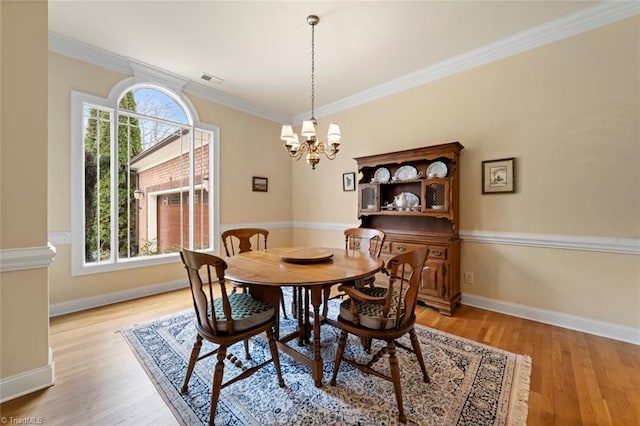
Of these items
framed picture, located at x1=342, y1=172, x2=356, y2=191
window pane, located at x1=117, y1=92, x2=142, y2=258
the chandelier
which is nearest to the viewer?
the chandelier

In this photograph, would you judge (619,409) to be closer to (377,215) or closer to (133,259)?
(377,215)

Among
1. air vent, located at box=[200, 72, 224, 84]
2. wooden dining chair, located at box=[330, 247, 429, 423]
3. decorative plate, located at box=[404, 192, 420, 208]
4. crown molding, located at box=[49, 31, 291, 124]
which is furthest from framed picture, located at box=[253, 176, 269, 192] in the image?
wooden dining chair, located at box=[330, 247, 429, 423]

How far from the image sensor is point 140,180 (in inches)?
140

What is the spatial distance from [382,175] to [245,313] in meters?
2.74

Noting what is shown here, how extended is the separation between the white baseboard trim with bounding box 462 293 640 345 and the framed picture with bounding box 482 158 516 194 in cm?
126

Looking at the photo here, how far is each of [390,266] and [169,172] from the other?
3.66 meters

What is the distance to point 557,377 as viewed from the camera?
1.86m

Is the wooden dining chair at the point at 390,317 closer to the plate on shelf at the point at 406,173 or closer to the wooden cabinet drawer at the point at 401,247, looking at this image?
the wooden cabinet drawer at the point at 401,247

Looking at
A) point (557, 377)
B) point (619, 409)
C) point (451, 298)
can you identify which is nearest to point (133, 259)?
point (451, 298)

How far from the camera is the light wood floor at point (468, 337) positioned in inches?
60.0

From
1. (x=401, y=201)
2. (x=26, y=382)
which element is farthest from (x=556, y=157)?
(x=26, y=382)

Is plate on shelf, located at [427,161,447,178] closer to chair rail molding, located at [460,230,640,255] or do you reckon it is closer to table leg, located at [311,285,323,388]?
chair rail molding, located at [460,230,640,255]

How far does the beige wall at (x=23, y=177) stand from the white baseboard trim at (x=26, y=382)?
3 cm

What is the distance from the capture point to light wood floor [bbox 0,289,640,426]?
5.00 feet
